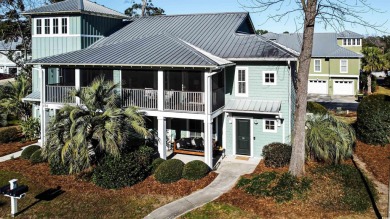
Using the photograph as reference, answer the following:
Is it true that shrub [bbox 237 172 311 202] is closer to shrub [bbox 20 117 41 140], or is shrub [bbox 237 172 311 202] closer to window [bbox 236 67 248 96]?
window [bbox 236 67 248 96]

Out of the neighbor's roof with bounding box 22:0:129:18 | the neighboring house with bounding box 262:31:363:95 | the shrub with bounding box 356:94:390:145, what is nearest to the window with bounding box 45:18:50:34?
the neighbor's roof with bounding box 22:0:129:18

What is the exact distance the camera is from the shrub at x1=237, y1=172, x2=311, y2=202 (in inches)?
580

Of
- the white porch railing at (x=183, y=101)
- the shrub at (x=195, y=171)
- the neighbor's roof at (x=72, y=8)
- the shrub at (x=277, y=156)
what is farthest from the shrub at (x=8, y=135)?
the shrub at (x=277, y=156)

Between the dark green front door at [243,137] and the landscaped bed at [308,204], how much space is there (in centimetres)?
545

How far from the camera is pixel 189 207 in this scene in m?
14.3

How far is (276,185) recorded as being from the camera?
607 inches

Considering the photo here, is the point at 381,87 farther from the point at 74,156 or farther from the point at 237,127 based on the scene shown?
the point at 74,156

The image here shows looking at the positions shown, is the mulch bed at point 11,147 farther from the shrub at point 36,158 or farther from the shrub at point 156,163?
the shrub at point 156,163

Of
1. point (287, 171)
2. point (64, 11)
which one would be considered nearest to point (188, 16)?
point (64, 11)

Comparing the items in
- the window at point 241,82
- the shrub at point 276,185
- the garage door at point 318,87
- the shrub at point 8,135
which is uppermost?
the garage door at point 318,87

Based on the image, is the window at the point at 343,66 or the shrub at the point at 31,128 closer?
the shrub at the point at 31,128

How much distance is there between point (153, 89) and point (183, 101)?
2801mm

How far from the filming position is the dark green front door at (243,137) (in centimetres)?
2102

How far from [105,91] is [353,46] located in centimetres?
4395
